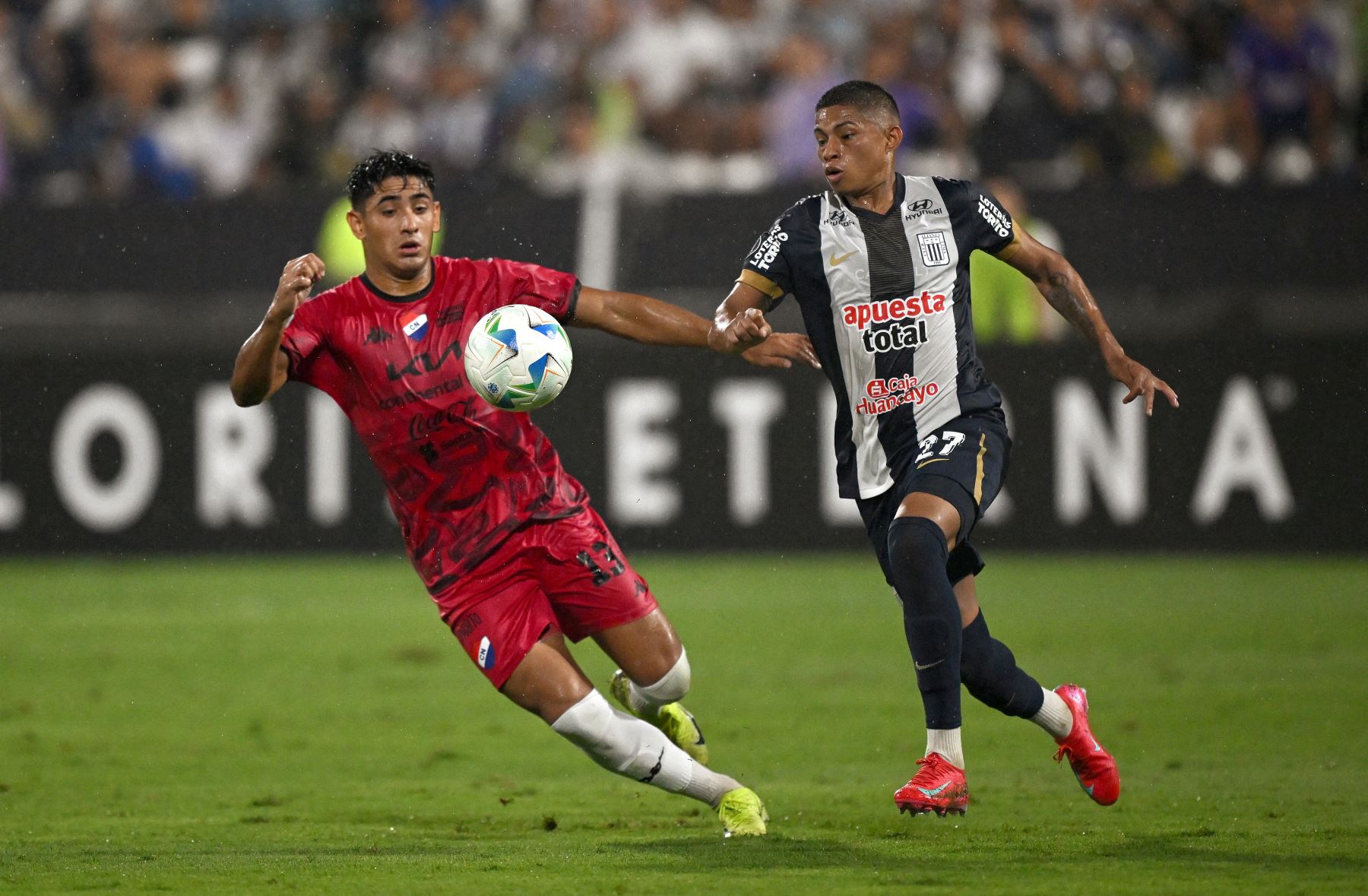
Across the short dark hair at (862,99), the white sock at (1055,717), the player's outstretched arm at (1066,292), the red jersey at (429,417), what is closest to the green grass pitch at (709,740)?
the white sock at (1055,717)

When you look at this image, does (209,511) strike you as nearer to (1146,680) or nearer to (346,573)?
(346,573)

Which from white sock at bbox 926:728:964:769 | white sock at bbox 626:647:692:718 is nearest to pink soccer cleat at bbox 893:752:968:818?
white sock at bbox 926:728:964:769

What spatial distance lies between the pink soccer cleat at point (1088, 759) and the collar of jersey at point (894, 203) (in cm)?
165

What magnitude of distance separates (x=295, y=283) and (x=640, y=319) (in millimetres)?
1228

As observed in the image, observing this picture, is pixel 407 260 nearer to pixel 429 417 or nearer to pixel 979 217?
pixel 429 417

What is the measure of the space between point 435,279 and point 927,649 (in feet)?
6.49

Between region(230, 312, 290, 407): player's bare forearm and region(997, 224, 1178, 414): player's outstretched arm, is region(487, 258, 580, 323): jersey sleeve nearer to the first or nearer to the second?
region(230, 312, 290, 407): player's bare forearm

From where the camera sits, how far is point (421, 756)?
772 centimetres

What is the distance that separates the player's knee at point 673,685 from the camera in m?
6.25

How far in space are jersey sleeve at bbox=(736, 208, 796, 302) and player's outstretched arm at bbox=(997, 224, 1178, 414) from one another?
0.73 m

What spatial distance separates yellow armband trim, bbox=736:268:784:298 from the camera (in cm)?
621

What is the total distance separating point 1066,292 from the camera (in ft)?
20.6

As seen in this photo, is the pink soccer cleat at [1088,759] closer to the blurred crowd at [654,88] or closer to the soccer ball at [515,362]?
the soccer ball at [515,362]

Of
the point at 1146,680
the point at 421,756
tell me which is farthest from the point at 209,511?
the point at 1146,680
